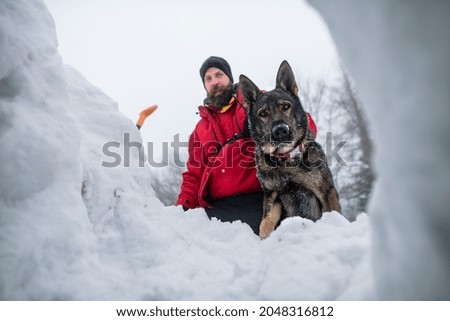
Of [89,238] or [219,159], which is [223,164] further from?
[89,238]

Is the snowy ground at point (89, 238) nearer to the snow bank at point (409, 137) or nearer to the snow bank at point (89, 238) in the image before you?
the snow bank at point (89, 238)

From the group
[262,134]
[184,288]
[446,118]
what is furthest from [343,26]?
[262,134]

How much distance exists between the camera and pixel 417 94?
99 centimetres

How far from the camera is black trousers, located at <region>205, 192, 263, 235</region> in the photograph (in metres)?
3.12

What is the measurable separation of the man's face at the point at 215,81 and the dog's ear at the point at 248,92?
46 centimetres

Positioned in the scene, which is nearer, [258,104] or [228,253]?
[228,253]

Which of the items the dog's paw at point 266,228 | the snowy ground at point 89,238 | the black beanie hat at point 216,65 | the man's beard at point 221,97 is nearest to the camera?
the snowy ground at point 89,238

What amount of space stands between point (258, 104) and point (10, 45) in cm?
228

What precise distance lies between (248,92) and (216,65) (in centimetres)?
90

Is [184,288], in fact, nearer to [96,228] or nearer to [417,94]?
[96,228]

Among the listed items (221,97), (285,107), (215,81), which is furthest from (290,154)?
(215,81)

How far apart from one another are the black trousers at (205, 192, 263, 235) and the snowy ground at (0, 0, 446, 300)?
40.8 inches

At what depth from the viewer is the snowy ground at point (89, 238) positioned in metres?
1.32

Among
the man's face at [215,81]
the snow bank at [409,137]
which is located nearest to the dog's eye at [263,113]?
the man's face at [215,81]
